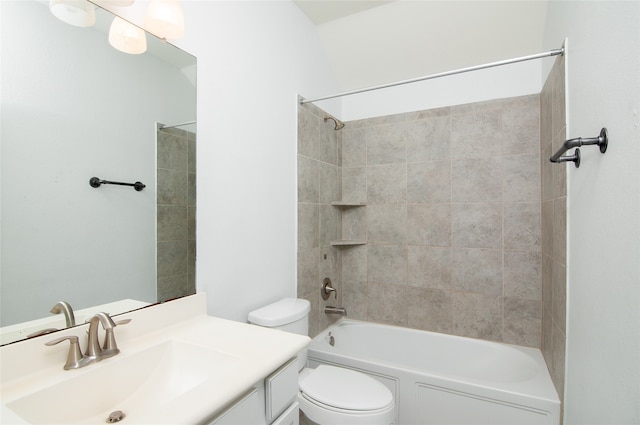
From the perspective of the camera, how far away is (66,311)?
880mm

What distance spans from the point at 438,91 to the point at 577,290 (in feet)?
5.69

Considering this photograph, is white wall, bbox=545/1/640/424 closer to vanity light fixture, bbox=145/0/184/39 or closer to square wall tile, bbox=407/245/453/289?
square wall tile, bbox=407/245/453/289

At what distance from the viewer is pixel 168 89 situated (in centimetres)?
119

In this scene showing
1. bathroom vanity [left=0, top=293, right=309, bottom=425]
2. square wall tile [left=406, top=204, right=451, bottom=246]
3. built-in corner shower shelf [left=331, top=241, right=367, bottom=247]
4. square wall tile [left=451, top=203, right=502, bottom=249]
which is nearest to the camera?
bathroom vanity [left=0, top=293, right=309, bottom=425]

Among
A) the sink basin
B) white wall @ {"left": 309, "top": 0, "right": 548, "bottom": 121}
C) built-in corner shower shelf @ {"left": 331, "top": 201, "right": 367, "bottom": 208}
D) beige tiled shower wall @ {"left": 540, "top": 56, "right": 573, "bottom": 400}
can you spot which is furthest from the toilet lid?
white wall @ {"left": 309, "top": 0, "right": 548, "bottom": 121}

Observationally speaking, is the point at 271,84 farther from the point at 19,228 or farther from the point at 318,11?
the point at 19,228

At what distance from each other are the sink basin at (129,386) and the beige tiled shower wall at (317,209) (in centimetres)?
108

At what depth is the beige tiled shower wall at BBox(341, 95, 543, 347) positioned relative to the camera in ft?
6.93

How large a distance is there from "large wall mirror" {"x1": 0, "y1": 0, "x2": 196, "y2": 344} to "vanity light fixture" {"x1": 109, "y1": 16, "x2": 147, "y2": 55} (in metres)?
0.02

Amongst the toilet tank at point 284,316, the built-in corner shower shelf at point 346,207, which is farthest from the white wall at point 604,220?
the built-in corner shower shelf at point 346,207

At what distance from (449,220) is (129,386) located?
2.16m

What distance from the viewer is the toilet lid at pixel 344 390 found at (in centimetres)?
140

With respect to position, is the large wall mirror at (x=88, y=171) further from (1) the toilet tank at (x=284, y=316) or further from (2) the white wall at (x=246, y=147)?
(1) the toilet tank at (x=284, y=316)

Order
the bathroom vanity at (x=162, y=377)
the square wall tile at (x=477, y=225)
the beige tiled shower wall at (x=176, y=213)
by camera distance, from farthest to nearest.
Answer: the square wall tile at (x=477, y=225) < the beige tiled shower wall at (x=176, y=213) < the bathroom vanity at (x=162, y=377)
